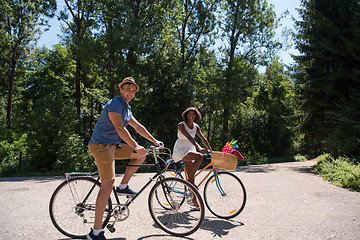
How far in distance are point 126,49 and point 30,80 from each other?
46.5ft

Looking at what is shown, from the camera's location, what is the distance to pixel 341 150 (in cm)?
1338

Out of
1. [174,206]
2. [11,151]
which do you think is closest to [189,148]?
[174,206]

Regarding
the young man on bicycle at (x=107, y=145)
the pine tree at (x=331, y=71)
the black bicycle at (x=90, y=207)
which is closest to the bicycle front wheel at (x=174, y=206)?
the black bicycle at (x=90, y=207)

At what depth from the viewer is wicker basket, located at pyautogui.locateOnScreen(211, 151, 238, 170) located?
14.9 feet

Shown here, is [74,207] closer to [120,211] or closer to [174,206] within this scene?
[120,211]

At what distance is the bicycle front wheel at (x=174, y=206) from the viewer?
386 centimetres

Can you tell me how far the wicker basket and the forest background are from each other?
367 inches

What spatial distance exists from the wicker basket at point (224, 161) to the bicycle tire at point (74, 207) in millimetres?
1942

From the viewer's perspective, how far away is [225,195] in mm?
4871

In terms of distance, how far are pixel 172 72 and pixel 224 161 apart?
17726 millimetres

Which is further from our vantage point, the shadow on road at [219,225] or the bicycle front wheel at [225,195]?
the bicycle front wheel at [225,195]

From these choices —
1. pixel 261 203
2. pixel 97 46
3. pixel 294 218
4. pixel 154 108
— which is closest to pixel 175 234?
pixel 294 218

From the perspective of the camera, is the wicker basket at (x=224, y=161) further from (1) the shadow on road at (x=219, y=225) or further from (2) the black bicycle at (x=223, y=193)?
(1) the shadow on road at (x=219, y=225)

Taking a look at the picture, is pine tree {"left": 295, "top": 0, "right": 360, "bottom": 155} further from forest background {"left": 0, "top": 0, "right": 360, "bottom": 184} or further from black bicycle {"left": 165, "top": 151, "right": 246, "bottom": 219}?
black bicycle {"left": 165, "top": 151, "right": 246, "bottom": 219}
